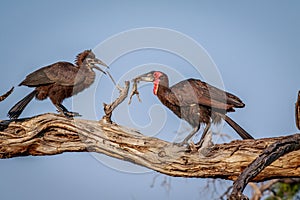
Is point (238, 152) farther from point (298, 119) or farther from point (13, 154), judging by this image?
point (13, 154)

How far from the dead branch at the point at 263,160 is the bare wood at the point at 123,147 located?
0.56m

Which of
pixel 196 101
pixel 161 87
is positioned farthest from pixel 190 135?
pixel 161 87

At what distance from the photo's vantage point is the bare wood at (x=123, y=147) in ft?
18.0

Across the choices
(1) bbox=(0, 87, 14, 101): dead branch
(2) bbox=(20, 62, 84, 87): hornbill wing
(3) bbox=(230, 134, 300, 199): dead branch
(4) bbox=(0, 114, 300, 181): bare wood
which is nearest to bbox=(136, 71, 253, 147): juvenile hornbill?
(4) bbox=(0, 114, 300, 181): bare wood

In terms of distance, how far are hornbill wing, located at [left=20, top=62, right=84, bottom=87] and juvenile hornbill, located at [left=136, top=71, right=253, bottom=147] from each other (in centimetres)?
109

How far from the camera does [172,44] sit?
6707 millimetres

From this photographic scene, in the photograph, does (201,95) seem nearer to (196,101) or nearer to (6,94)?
(196,101)

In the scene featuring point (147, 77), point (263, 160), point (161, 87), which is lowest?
point (263, 160)

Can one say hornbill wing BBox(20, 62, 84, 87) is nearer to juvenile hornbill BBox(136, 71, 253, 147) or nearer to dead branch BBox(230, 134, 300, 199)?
juvenile hornbill BBox(136, 71, 253, 147)

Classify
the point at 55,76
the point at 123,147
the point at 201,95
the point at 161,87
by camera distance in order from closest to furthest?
the point at 123,147 < the point at 201,95 < the point at 161,87 < the point at 55,76

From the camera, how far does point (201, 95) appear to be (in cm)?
645

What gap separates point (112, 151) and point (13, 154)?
101cm

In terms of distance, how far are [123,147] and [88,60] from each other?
210cm

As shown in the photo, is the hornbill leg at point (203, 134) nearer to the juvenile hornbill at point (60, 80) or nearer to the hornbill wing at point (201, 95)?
the hornbill wing at point (201, 95)
